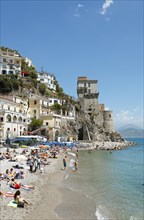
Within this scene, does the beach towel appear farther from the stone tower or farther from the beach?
the stone tower

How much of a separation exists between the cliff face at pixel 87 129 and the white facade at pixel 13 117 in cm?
1346

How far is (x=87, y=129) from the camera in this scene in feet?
231

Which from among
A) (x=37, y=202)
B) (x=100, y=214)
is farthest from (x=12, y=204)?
(x=100, y=214)

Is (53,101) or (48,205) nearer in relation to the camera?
(48,205)

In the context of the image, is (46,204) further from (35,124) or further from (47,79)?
(47,79)

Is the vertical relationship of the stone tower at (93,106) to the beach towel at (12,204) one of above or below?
above

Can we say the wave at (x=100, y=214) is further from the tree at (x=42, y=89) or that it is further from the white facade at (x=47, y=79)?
the white facade at (x=47, y=79)

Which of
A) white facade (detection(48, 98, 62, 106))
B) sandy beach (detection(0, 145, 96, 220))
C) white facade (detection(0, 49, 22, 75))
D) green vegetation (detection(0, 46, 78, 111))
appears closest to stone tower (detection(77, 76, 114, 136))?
green vegetation (detection(0, 46, 78, 111))

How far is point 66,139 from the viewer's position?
60.2 metres

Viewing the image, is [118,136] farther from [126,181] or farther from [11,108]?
[126,181]

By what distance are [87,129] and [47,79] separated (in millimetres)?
21862

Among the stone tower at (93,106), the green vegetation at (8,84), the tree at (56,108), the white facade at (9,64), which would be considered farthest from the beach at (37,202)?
the stone tower at (93,106)

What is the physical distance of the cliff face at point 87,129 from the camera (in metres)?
65.9

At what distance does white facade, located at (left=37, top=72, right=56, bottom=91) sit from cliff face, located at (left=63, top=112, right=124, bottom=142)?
48.4ft
